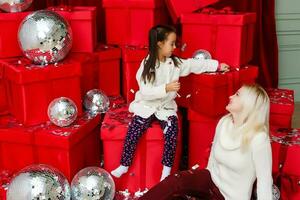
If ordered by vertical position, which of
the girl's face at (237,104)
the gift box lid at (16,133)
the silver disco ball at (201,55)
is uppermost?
the silver disco ball at (201,55)

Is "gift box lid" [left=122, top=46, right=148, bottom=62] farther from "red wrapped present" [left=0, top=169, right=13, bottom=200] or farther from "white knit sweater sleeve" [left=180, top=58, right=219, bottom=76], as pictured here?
"red wrapped present" [left=0, top=169, right=13, bottom=200]

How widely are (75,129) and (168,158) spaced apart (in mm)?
473

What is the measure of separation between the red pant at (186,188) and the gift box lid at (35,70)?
31.8 inches

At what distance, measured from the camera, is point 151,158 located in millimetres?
2225

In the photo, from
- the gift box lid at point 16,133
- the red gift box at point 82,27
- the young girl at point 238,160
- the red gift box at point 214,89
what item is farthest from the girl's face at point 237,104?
the red gift box at point 82,27

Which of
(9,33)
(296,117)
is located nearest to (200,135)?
(9,33)

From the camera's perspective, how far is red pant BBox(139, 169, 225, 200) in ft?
5.72

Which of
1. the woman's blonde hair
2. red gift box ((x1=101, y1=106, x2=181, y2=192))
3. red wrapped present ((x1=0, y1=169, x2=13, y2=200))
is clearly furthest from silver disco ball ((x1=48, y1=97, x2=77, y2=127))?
the woman's blonde hair

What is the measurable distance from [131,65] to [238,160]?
1.05 m

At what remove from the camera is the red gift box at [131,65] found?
2471mm

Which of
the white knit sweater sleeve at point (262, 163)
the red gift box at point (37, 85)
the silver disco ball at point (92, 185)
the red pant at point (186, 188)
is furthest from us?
the red gift box at point (37, 85)

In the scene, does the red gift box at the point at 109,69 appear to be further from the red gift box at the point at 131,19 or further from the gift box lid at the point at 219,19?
the gift box lid at the point at 219,19

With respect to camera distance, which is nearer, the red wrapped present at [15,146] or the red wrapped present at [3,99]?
the red wrapped present at [15,146]

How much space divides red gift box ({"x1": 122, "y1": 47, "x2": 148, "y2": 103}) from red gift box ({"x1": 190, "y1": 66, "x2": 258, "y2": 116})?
346mm
